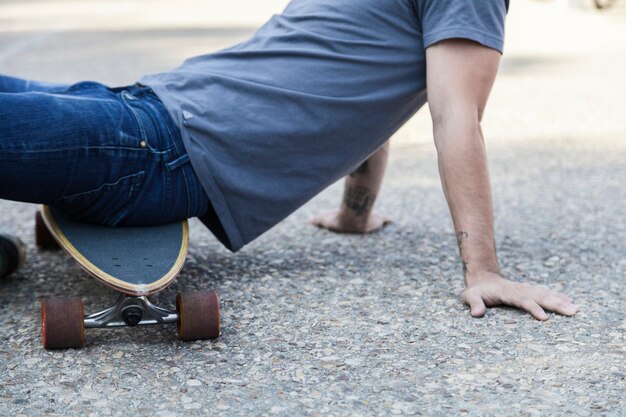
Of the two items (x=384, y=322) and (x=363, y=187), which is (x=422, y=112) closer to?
(x=363, y=187)

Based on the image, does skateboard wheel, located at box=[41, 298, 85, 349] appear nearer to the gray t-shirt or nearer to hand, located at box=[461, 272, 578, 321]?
the gray t-shirt

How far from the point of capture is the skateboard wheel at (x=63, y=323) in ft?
6.67

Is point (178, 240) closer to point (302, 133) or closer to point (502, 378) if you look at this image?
point (302, 133)

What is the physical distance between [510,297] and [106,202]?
1009mm

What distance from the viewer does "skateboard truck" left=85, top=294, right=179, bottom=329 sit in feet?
6.82

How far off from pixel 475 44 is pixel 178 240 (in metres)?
0.88

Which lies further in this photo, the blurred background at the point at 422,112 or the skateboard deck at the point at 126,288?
the blurred background at the point at 422,112

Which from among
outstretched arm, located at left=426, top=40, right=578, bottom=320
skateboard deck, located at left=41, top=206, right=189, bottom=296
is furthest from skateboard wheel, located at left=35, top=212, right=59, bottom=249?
outstretched arm, located at left=426, top=40, right=578, bottom=320

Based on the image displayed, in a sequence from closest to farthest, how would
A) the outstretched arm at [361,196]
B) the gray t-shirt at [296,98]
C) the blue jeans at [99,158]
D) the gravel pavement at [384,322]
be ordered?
1. the gravel pavement at [384,322]
2. the blue jeans at [99,158]
3. the gray t-shirt at [296,98]
4. the outstretched arm at [361,196]

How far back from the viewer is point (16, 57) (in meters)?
7.04

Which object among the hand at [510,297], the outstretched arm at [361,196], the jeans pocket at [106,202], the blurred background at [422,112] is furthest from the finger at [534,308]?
the blurred background at [422,112]

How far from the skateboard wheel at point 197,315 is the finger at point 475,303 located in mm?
625

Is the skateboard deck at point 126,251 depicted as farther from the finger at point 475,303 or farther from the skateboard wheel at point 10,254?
the finger at point 475,303

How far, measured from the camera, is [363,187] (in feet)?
9.91
